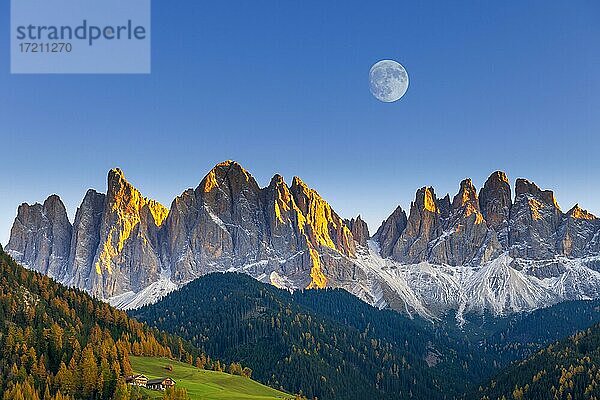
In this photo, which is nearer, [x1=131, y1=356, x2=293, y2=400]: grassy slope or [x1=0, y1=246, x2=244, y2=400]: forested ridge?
[x1=0, y1=246, x2=244, y2=400]: forested ridge

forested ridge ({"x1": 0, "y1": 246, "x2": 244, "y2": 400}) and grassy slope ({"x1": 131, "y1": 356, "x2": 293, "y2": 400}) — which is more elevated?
forested ridge ({"x1": 0, "y1": 246, "x2": 244, "y2": 400})

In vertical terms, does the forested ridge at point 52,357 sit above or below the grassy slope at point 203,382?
above

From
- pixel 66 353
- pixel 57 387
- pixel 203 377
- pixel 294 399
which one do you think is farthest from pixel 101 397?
pixel 294 399

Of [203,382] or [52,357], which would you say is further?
[203,382]

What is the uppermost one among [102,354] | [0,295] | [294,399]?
[0,295]

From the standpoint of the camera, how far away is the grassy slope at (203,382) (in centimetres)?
15850

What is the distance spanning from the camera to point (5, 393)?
133875 millimetres

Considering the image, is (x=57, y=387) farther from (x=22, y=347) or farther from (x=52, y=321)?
(x=52, y=321)

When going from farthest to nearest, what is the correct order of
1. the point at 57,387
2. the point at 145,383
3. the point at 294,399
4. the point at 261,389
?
the point at 261,389
the point at 294,399
the point at 145,383
the point at 57,387

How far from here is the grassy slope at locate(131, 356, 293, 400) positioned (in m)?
158

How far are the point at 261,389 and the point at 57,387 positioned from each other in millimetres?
68368

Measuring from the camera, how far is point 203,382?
175750 millimetres

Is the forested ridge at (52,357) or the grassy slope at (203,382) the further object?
the grassy slope at (203,382)

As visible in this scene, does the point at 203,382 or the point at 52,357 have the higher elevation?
the point at 52,357
